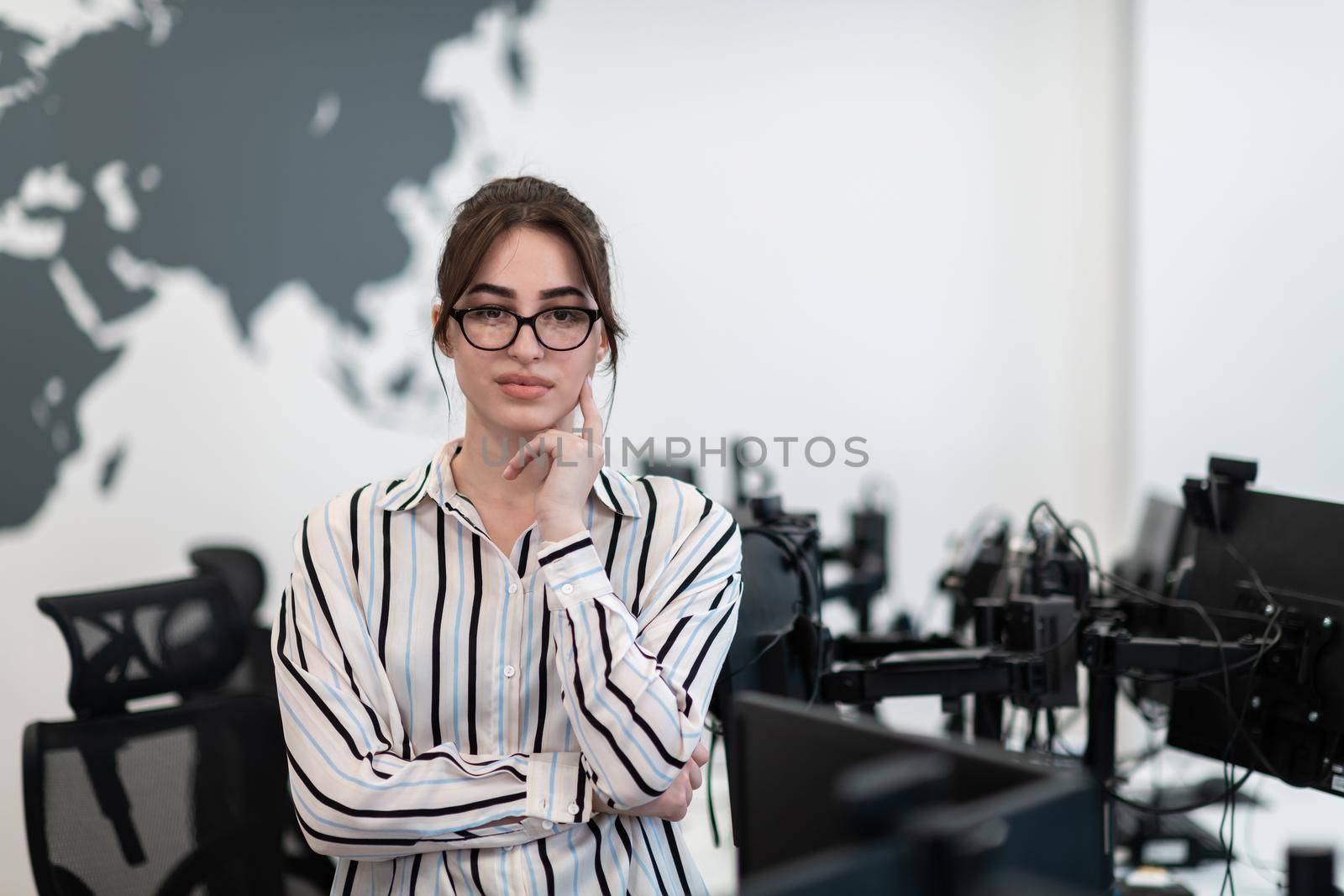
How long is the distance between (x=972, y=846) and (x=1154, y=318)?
390cm

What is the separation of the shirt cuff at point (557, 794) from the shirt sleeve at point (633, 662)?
0.6 inches

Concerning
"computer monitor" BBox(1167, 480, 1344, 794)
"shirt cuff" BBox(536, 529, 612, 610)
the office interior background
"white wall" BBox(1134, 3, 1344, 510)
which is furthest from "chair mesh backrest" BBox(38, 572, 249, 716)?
"white wall" BBox(1134, 3, 1344, 510)

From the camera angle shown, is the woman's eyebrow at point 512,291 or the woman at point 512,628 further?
the woman's eyebrow at point 512,291

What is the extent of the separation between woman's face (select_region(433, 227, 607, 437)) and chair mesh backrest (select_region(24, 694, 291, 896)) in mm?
876

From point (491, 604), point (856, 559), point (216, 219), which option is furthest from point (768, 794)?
point (216, 219)

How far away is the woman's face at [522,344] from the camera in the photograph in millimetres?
1397

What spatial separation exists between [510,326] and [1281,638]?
1.34 m

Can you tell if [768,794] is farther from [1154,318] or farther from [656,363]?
[1154,318]

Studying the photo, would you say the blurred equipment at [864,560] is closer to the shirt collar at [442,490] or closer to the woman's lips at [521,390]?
the shirt collar at [442,490]

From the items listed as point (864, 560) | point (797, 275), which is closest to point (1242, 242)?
point (797, 275)

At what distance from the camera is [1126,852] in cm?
250

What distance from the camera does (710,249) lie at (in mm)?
4195

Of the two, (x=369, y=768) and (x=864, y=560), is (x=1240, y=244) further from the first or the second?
(x=369, y=768)

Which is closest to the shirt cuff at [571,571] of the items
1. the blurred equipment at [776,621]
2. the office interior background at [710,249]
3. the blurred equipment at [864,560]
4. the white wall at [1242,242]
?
the blurred equipment at [776,621]
